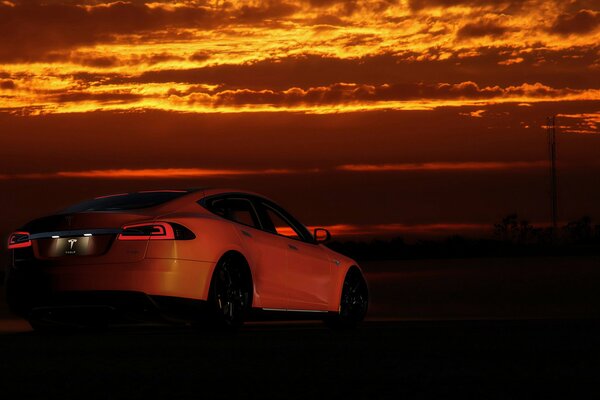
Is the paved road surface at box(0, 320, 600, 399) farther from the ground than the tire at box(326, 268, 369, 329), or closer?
farther from the ground

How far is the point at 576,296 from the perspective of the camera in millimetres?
24391

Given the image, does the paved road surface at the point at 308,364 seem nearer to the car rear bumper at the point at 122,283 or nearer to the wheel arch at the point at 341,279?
the car rear bumper at the point at 122,283

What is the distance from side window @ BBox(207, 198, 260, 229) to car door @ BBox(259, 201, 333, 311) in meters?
0.21

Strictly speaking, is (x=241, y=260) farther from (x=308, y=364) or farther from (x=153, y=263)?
(x=308, y=364)

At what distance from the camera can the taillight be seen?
540 inches

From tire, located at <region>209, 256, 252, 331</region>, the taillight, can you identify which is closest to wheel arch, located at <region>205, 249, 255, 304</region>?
tire, located at <region>209, 256, 252, 331</region>

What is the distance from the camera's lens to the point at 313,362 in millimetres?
10719

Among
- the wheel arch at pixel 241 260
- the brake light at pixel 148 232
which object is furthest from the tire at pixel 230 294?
the brake light at pixel 148 232

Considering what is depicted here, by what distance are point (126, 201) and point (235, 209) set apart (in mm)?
1274

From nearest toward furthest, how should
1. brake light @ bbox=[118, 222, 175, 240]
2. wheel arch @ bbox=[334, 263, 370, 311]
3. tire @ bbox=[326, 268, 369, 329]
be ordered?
brake light @ bbox=[118, 222, 175, 240], wheel arch @ bbox=[334, 263, 370, 311], tire @ bbox=[326, 268, 369, 329]

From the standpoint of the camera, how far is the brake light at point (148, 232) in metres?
13.2

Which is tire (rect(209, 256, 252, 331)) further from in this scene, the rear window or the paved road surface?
the rear window

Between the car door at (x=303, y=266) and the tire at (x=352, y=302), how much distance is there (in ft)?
1.30

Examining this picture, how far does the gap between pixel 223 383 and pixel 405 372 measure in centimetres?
147
